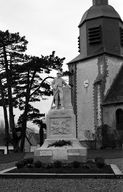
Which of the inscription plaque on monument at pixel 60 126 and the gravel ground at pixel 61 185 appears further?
the inscription plaque on monument at pixel 60 126

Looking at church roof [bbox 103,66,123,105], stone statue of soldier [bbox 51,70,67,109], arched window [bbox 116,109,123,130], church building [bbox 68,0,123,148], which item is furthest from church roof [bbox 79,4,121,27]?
stone statue of soldier [bbox 51,70,67,109]

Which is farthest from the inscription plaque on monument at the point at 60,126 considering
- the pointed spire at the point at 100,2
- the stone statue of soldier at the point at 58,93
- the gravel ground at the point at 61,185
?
the pointed spire at the point at 100,2

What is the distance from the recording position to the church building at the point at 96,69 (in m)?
31.0

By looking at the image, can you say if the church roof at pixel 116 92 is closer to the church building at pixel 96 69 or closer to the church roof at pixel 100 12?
the church building at pixel 96 69

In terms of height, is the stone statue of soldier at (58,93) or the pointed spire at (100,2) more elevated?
the pointed spire at (100,2)

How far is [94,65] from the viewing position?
32.7m

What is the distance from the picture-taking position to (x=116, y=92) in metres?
30.7

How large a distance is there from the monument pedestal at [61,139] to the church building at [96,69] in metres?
16.4

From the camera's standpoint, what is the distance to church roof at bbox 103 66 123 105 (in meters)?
29.7

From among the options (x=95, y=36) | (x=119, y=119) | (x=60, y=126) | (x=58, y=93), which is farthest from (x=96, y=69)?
(x=60, y=126)

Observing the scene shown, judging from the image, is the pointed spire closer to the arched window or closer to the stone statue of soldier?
the arched window

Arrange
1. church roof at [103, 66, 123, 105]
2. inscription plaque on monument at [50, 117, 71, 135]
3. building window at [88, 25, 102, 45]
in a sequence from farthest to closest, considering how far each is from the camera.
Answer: building window at [88, 25, 102, 45] < church roof at [103, 66, 123, 105] < inscription plaque on monument at [50, 117, 71, 135]

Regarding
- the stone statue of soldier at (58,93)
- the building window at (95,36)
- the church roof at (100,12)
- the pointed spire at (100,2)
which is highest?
the pointed spire at (100,2)

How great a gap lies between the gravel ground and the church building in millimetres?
21912
